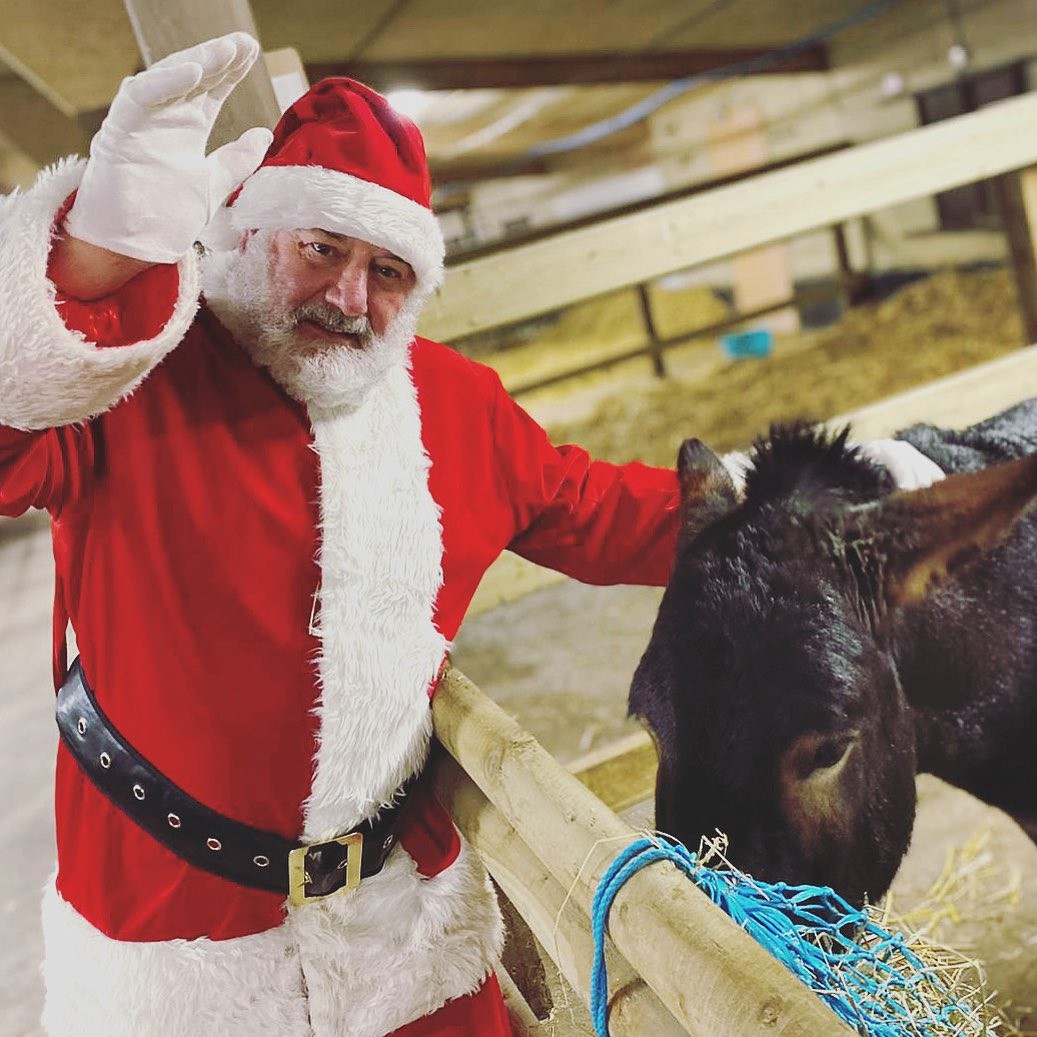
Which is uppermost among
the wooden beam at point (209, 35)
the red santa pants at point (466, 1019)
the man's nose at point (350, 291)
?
the wooden beam at point (209, 35)

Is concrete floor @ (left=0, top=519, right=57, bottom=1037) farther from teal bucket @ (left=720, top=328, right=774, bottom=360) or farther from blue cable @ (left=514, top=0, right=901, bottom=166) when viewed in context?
blue cable @ (left=514, top=0, right=901, bottom=166)

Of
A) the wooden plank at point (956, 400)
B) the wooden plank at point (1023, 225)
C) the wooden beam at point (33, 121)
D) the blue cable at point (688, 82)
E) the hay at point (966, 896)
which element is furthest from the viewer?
the blue cable at point (688, 82)

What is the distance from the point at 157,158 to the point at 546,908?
32.4 inches

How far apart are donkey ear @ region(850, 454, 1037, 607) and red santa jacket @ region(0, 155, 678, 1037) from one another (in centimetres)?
55

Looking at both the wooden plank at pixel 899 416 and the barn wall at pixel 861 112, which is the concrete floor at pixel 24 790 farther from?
the barn wall at pixel 861 112

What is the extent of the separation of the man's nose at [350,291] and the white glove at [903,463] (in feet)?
2.05

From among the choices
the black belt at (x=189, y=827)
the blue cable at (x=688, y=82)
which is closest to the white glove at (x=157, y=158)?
the black belt at (x=189, y=827)

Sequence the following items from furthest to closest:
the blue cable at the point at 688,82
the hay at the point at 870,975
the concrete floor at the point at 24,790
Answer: the blue cable at the point at 688,82, the concrete floor at the point at 24,790, the hay at the point at 870,975

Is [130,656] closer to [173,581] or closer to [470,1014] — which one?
[173,581]

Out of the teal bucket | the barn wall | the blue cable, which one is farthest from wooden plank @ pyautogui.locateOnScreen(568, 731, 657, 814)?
the blue cable

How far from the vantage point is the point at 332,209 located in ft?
3.66

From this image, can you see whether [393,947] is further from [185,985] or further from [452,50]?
[452,50]

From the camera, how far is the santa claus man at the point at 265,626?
1.09 metres

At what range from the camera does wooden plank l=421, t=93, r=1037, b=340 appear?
6.30 ft
